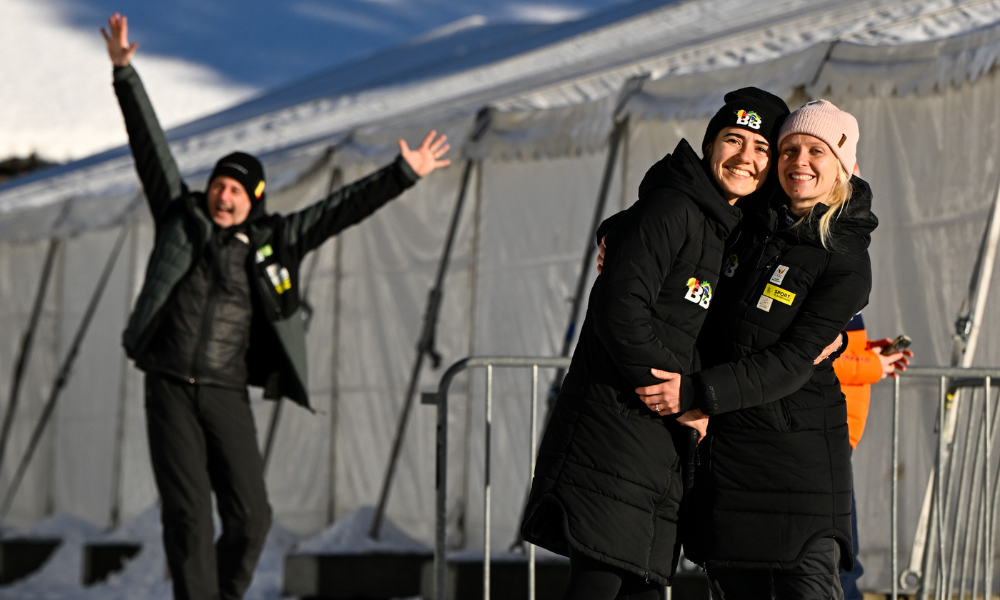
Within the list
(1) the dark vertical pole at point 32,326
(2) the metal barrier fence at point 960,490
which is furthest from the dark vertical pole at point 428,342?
(1) the dark vertical pole at point 32,326

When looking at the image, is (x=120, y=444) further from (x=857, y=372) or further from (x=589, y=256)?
(x=857, y=372)

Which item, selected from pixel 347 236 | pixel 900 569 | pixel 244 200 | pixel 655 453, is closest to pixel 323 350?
pixel 347 236

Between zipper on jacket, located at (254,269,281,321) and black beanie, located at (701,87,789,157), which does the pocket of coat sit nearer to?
black beanie, located at (701,87,789,157)

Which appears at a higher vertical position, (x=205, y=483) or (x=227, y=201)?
(x=227, y=201)

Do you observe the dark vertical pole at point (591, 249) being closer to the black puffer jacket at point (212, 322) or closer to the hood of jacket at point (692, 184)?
the black puffer jacket at point (212, 322)

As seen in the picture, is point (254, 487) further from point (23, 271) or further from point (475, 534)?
point (23, 271)

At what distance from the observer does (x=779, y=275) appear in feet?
9.21

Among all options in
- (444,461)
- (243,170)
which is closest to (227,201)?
(243,170)

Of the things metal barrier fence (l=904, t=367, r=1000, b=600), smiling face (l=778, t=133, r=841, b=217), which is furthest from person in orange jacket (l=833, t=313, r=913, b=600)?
A: smiling face (l=778, t=133, r=841, b=217)

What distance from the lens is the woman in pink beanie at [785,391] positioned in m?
2.75

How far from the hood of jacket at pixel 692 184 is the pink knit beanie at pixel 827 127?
7.7 inches

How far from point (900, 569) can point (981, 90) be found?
2.03 meters

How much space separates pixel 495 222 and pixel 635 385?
15.5 feet

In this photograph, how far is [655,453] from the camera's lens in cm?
282
